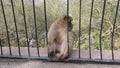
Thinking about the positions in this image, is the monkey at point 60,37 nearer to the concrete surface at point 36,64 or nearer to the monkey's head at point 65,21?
the monkey's head at point 65,21

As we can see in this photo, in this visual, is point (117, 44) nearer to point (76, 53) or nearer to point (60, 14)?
point (60, 14)

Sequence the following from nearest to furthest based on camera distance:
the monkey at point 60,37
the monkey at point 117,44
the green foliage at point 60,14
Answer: the monkey at point 60,37 < the monkey at point 117,44 < the green foliage at point 60,14

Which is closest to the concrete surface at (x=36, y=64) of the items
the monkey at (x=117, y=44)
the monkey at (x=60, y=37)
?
the monkey at (x=60, y=37)

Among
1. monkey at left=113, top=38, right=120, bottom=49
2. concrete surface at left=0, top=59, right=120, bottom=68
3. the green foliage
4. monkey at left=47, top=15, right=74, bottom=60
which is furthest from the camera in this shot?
the green foliage

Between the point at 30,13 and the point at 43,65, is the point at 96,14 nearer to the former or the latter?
the point at 30,13

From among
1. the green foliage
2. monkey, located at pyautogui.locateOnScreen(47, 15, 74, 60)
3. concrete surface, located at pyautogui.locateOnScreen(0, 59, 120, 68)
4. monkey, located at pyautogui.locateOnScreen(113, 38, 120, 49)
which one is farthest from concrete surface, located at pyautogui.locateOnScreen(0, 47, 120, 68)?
the green foliage

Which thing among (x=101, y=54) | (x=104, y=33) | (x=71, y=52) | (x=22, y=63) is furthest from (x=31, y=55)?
(x=104, y=33)

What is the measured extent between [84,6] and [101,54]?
2971 millimetres

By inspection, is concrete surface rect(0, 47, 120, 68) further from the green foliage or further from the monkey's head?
the green foliage

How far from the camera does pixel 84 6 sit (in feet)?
23.2

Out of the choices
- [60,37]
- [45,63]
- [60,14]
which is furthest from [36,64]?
[60,14]

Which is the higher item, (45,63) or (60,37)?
(60,37)

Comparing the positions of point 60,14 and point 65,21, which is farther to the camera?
point 60,14

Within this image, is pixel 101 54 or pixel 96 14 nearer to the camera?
pixel 101 54
